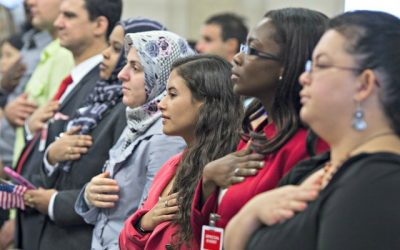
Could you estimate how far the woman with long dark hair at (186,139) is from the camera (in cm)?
359

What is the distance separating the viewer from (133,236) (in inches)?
149

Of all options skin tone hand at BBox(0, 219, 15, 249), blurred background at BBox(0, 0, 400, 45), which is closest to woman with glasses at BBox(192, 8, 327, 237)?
skin tone hand at BBox(0, 219, 15, 249)

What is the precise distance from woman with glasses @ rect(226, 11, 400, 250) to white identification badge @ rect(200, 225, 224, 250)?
0.47m

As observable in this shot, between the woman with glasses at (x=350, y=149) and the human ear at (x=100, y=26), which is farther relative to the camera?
the human ear at (x=100, y=26)

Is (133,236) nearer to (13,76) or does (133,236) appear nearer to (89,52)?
(89,52)

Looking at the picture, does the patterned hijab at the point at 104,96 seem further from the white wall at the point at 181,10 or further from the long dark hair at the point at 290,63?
the white wall at the point at 181,10

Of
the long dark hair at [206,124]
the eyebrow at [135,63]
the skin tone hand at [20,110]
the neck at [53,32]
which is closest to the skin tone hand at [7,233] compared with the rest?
the skin tone hand at [20,110]

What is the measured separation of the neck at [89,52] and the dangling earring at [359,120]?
3.25 metres

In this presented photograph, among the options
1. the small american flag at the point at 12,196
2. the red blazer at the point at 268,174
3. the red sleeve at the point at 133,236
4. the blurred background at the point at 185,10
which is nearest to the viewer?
the red blazer at the point at 268,174

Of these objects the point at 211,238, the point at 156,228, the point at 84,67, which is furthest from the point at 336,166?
the point at 84,67

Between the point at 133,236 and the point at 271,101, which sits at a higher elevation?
the point at 271,101

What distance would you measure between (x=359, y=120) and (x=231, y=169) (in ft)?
2.25

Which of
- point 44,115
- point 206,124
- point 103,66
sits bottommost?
point 44,115

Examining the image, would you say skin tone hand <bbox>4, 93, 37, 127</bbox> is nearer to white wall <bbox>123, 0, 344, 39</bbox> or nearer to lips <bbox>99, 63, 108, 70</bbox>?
lips <bbox>99, 63, 108, 70</bbox>
